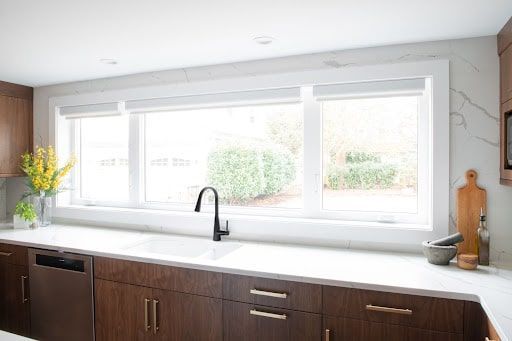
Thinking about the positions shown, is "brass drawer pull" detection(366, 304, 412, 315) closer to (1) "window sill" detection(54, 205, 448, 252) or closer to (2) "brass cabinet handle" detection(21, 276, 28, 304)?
(1) "window sill" detection(54, 205, 448, 252)

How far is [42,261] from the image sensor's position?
2441 mm

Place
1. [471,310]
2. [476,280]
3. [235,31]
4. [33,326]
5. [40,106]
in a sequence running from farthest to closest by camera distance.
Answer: [40,106], [33,326], [235,31], [476,280], [471,310]

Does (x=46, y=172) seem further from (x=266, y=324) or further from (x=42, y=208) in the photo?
(x=266, y=324)

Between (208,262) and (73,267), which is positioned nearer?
(208,262)

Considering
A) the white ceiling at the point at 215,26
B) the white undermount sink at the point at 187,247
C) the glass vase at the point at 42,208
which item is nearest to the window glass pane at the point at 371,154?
the white ceiling at the point at 215,26

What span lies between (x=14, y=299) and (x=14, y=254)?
0.36 metres

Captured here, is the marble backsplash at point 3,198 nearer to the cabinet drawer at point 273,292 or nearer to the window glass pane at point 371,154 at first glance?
the cabinet drawer at point 273,292

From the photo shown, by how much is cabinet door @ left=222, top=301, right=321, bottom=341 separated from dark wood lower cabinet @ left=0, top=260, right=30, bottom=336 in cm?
168

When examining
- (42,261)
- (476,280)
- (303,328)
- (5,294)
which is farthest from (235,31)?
(5,294)

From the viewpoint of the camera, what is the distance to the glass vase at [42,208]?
3.00 m

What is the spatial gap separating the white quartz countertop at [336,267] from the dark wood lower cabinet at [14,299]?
9.2 inches

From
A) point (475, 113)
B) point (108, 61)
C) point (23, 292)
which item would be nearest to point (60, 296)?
point (23, 292)

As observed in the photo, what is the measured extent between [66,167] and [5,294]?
1.09 metres

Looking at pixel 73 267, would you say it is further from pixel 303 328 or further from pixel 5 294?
pixel 303 328
